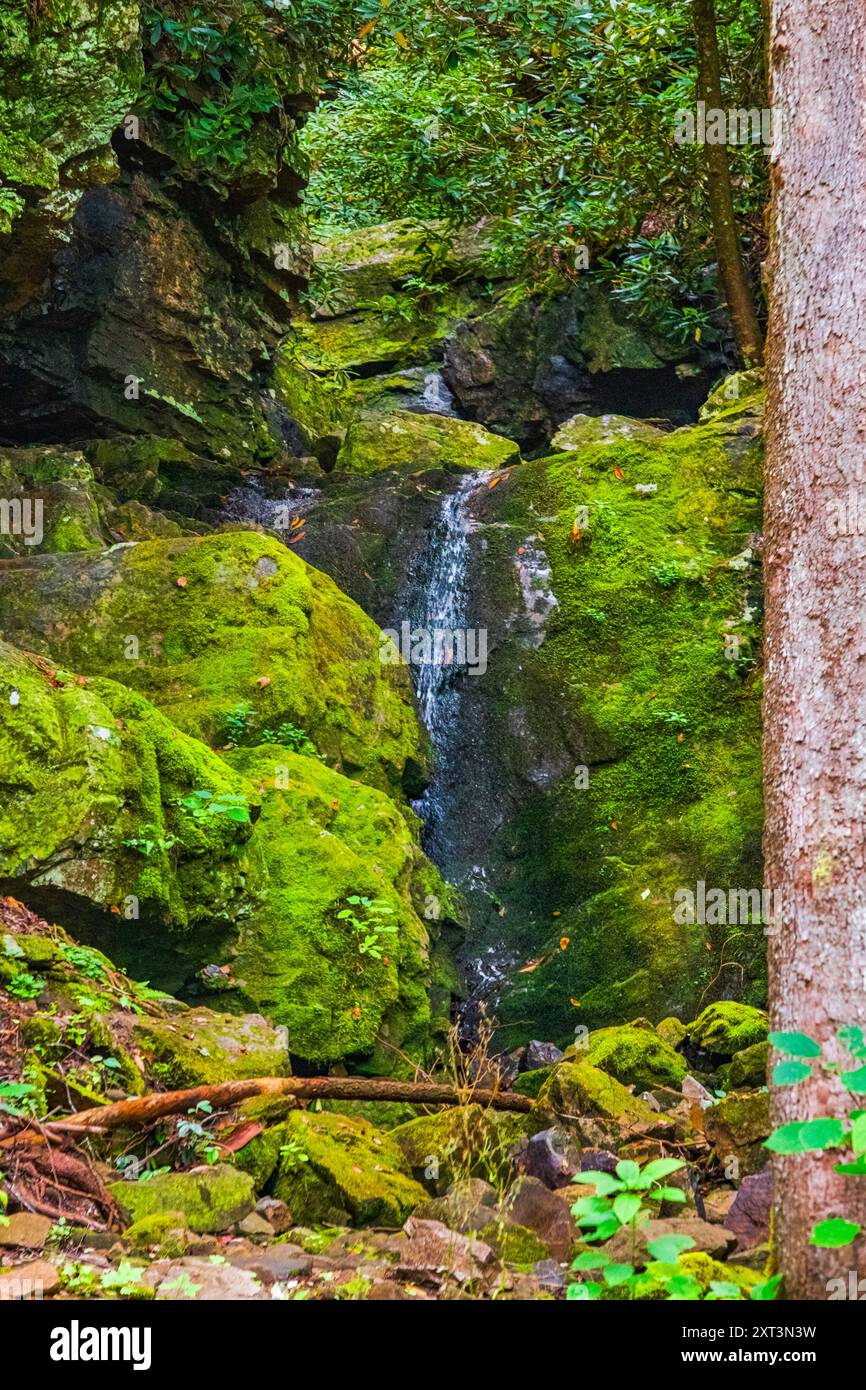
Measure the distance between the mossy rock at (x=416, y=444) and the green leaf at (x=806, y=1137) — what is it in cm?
1182

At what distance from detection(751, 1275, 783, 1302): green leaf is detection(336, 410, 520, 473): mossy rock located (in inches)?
462

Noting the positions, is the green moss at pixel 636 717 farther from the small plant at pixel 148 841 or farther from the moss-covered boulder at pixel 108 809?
the small plant at pixel 148 841

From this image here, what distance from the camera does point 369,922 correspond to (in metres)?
6.77

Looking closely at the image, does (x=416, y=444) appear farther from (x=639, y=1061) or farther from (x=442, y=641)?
(x=639, y=1061)

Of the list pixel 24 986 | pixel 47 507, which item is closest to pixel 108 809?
pixel 24 986

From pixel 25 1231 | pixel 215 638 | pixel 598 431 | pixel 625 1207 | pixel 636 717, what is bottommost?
pixel 25 1231

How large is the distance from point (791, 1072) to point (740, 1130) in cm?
285

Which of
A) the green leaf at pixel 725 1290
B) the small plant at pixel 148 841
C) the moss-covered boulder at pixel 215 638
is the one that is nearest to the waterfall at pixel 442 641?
the moss-covered boulder at pixel 215 638

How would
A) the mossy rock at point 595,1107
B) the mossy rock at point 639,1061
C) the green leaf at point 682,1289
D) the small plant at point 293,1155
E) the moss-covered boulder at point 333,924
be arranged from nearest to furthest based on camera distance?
the green leaf at point 682,1289 → the small plant at point 293,1155 → the mossy rock at point 595,1107 → the mossy rock at point 639,1061 → the moss-covered boulder at point 333,924

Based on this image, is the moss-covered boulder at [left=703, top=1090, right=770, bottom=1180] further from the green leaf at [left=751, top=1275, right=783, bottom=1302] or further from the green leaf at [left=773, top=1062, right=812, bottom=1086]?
the green leaf at [left=773, top=1062, right=812, bottom=1086]

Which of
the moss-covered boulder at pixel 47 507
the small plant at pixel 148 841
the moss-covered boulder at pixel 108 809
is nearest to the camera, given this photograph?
the moss-covered boulder at pixel 108 809

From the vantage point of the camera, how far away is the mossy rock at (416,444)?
47.1 feet

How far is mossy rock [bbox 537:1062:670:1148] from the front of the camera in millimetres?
4941

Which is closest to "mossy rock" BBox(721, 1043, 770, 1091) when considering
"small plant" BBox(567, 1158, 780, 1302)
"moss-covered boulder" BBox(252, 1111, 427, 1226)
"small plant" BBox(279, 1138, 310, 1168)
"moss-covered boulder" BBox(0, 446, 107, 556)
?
"moss-covered boulder" BBox(252, 1111, 427, 1226)
